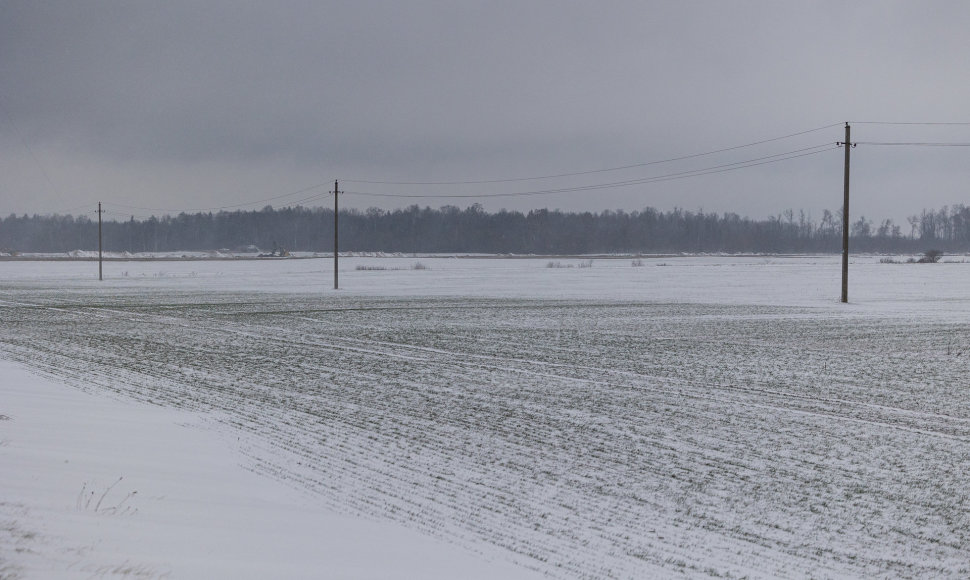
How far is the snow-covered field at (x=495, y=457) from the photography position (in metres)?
5.52

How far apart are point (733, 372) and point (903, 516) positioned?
27.1ft

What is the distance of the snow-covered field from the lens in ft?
18.1

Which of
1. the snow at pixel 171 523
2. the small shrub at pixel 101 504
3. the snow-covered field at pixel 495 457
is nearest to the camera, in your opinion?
the snow at pixel 171 523

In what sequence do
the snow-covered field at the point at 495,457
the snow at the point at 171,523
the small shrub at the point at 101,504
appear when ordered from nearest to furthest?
1. the snow at the point at 171,523
2. the snow-covered field at the point at 495,457
3. the small shrub at the point at 101,504

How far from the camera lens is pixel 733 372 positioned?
1472cm

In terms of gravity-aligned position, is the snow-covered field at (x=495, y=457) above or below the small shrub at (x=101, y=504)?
below

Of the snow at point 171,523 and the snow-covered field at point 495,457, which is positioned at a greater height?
the snow at point 171,523

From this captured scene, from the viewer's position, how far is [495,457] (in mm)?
8375

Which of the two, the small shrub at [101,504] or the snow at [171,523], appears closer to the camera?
the snow at [171,523]

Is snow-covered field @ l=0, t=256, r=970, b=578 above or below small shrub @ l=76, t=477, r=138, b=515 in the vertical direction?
below

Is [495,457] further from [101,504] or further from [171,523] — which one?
[101,504]

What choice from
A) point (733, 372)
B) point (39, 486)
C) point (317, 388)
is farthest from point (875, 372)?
point (39, 486)

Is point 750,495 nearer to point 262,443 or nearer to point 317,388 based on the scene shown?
point 262,443

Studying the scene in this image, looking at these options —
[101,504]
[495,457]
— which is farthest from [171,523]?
[495,457]
